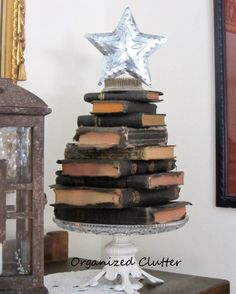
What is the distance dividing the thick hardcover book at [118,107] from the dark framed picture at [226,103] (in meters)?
0.31

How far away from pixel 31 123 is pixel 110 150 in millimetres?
176

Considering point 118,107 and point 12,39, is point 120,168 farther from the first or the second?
point 12,39

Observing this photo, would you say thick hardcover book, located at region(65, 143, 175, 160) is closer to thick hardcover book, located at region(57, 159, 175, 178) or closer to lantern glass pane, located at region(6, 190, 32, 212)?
thick hardcover book, located at region(57, 159, 175, 178)

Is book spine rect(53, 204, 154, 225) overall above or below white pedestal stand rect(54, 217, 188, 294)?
above

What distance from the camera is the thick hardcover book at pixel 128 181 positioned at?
981 mm

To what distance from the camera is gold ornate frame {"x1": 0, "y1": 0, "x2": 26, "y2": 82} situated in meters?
1.18

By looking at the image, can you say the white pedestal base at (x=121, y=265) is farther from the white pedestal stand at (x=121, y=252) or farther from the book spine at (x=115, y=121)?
the book spine at (x=115, y=121)

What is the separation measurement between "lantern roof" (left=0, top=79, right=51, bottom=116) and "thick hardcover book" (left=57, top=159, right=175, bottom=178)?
0.48ft

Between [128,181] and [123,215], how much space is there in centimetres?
6

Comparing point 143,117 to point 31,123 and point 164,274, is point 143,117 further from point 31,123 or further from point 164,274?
point 164,274

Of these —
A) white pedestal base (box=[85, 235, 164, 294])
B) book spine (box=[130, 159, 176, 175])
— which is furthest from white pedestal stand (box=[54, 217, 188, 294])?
book spine (box=[130, 159, 176, 175])

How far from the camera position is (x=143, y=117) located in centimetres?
102

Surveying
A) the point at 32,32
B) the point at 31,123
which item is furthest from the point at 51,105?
the point at 31,123

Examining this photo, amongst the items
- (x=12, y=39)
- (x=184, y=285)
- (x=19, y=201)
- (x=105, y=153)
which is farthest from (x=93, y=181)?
(x=12, y=39)
